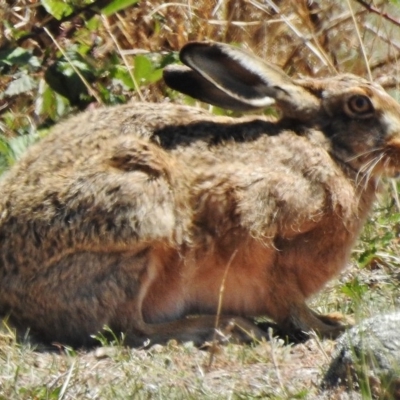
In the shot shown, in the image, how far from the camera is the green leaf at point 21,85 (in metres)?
7.12

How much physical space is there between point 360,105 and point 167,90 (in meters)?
2.09

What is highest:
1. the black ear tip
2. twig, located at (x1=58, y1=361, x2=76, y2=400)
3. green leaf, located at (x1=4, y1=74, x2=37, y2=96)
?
the black ear tip

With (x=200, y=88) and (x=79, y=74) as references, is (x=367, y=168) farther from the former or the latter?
(x=79, y=74)

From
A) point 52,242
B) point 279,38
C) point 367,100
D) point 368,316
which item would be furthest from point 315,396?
point 279,38

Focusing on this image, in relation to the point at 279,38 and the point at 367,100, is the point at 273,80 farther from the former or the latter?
the point at 279,38

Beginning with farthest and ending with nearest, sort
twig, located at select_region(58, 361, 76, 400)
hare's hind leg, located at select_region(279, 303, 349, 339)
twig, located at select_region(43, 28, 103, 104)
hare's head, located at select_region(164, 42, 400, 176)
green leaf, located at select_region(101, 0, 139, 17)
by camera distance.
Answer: twig, located at select_region(43, 28, 103, 104)
green leaf, located at select_region(101, 0, 139, 17)
hare's head, located at select_region(164, 42, 400, 176)
hare's hind leg, located at select_region(279, 303, 349, 339)
twig, located at select_region(58, 361, 76, 400)

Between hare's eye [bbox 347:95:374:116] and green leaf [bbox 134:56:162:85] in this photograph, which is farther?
green leaf [bbox 134:56:162:85]

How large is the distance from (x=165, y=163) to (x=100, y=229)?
0.47 meters

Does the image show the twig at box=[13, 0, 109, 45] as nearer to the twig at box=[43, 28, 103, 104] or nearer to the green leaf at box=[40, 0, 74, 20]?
the green leaf at box=[40, 0, 74, 20]

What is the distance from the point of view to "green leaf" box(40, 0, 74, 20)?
283 inches

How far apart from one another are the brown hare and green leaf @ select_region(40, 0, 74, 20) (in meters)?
1.29

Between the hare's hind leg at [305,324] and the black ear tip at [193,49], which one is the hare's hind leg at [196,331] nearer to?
the hare's hind leg at [305,324]

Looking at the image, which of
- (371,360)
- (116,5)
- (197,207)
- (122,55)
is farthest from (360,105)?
(122,55)

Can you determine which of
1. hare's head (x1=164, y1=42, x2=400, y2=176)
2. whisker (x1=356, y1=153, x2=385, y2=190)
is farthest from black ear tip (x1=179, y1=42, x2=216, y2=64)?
whisker (x1=356, y1=153, x2=385, y2=190)
